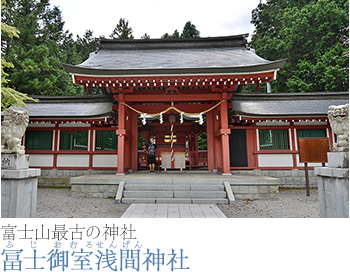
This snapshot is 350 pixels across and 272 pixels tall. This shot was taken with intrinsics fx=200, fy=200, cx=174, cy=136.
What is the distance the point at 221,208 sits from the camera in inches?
219

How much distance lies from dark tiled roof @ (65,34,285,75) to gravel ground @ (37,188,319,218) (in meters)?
4.56

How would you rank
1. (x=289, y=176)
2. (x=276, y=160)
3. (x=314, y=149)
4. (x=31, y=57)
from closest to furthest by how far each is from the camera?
(x=314, y=149) → (x=289, y=176) → (x=276, y=160) → (x=31, y=57)

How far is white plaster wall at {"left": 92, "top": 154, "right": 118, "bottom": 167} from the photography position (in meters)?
9.58

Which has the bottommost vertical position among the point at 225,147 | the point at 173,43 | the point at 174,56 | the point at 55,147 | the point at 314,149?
the point at 314,149

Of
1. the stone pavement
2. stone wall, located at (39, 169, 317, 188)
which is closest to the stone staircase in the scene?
the stone pavement

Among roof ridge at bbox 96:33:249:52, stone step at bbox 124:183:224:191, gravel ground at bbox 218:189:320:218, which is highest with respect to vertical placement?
roof ridge at bbox 96:33:249:52

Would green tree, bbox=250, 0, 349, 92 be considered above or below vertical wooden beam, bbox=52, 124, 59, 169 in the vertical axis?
above

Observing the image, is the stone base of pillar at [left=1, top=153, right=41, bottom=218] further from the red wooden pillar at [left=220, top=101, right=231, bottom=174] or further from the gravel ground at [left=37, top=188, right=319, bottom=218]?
the red wooden pillar at [left=220, top=101, right=231, bottom=174]

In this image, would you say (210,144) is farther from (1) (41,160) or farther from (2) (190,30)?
(2) (190,30)

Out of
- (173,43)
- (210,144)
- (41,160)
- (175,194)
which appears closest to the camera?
(175,194)

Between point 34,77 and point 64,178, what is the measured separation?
1122 centimetres

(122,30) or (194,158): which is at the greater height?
(122,30)

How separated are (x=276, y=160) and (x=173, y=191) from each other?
5.56 m

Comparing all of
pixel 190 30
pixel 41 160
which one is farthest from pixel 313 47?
pixel 41 160
